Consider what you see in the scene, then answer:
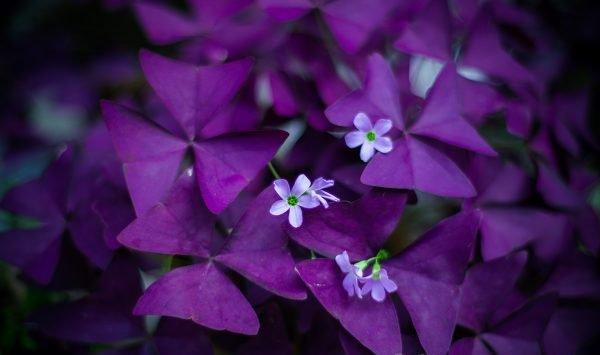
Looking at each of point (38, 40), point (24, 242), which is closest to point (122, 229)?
point (24, 242)

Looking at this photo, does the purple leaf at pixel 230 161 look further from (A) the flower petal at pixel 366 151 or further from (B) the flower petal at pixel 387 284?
(B) the flower petal at pixel 387 284

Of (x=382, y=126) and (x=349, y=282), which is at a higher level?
(x=382, y=126)

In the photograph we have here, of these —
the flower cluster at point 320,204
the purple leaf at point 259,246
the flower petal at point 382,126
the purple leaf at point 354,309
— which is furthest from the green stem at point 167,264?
the flower petal at point 382,126

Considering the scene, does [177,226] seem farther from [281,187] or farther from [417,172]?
[417,172]

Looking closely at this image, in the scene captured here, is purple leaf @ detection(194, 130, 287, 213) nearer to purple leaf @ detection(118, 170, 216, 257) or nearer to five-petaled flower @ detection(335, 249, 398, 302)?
purple leaf @ detection(118, 170, 216, 257)

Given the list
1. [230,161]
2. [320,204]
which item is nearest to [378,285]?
[320,204]

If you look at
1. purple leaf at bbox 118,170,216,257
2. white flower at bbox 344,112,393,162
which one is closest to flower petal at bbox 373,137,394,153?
white flower at bbox 344,112,393,162
